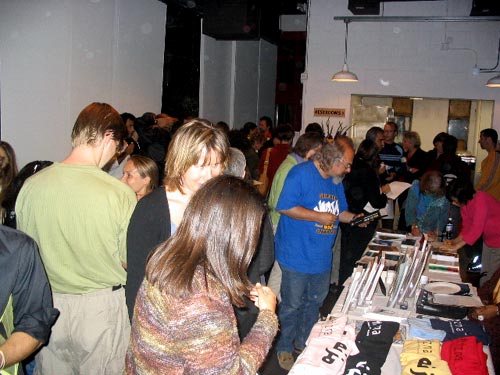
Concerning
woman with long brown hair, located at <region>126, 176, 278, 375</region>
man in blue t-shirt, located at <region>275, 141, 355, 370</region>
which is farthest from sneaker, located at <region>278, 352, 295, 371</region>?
woman with long brown hair, located at <region>126, 176, 278, 375</region>

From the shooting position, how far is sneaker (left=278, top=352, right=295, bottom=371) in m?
3.48

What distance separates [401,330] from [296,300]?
4.15 feet

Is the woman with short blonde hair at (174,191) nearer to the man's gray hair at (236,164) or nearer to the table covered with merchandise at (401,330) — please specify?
the man's gray hair at (236,164)

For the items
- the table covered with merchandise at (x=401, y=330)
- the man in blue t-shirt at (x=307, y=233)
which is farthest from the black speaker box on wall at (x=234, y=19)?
the table covered with merchandise at (x=401, y=330)

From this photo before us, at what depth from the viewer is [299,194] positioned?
135 inches

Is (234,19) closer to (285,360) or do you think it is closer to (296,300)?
(296,300)

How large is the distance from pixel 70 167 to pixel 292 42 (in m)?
11.4

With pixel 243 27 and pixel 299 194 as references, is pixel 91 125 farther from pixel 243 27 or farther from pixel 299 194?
pixel 243 27

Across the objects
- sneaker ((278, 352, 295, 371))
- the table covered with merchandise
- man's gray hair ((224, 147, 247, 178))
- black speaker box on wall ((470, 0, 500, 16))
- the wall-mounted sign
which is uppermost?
black speaker box on wall ((470, 0, 500, 16))

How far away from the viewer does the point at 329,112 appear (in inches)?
374

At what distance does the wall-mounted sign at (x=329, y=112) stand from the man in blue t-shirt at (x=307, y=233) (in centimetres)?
608

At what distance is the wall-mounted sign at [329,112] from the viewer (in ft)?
31.0

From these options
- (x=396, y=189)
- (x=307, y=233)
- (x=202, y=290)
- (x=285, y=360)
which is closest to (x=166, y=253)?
(x=202, y=290)

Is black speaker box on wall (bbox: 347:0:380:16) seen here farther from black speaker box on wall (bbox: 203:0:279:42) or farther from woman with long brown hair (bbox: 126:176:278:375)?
woman with long brown hair (bbox: 126:176:278:375)
